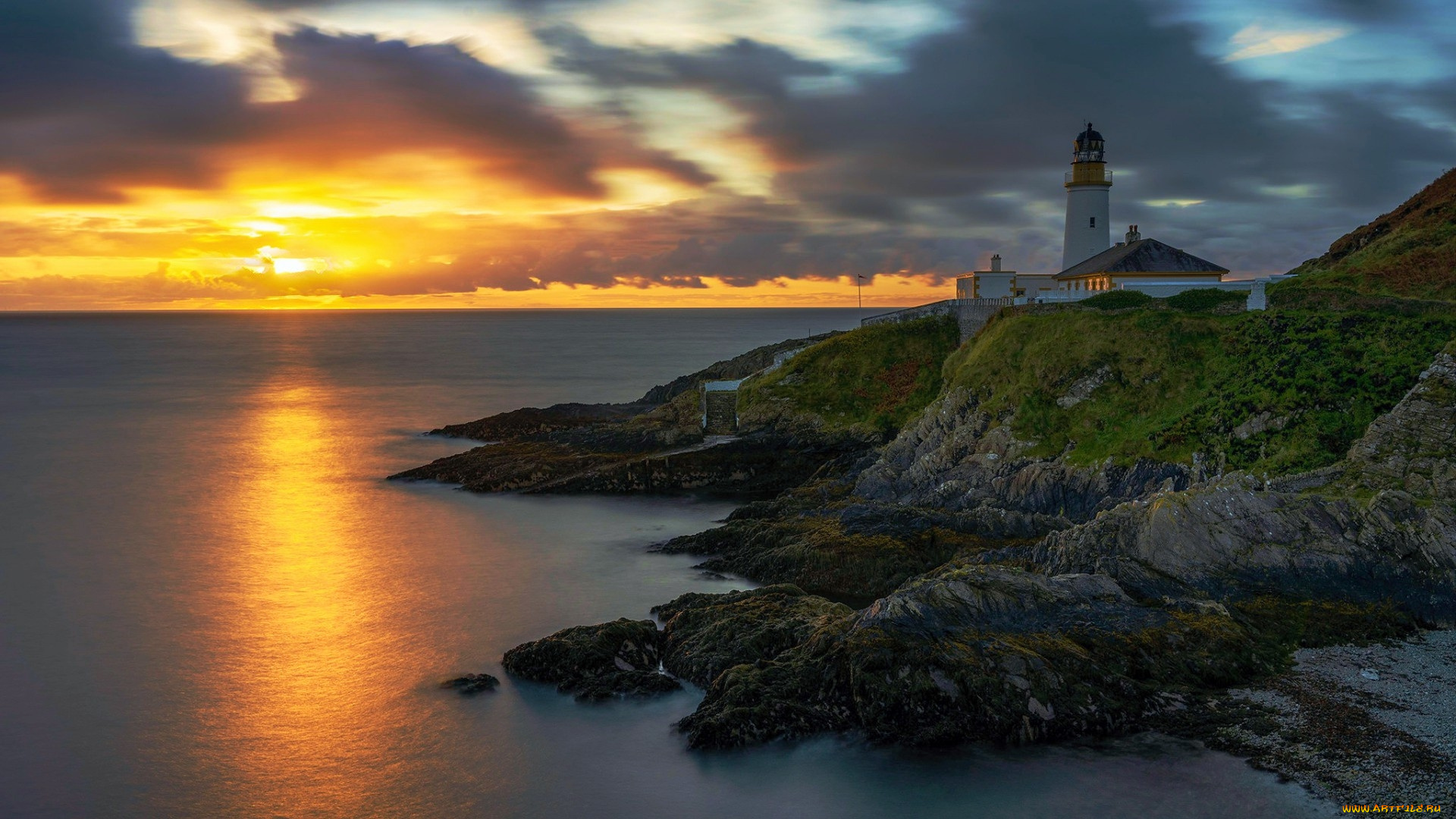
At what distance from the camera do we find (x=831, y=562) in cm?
3422

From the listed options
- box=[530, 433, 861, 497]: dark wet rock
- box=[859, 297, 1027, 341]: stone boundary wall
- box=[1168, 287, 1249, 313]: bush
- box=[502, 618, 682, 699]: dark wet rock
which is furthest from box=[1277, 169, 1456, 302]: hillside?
box=[502, 618, 682, 699]: dark wet rock

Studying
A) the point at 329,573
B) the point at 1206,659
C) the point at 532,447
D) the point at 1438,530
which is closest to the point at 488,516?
the point at 329,573

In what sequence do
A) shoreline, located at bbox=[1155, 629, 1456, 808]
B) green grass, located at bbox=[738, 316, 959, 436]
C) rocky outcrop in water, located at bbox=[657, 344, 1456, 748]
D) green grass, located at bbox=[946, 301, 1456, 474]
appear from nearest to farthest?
1. shoreline, located at bbox=[1155, 629, 1456, 808]
2. rocky outcrop in water, located at bbox=[657, 344, 1456, 748]
3. green grass, located at bbox=[946, 301, 1456, 474]
4. green grass, located at bbox=[738, 316, 959, 436]

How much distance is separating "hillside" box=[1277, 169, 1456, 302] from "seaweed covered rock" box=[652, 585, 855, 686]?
101 feet

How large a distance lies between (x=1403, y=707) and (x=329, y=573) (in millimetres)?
34878

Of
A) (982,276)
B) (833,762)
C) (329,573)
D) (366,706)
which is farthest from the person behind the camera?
(982,276)

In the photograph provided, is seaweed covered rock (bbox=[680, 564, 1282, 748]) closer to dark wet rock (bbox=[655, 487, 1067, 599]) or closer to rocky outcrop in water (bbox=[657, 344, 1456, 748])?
rocky outcrop in water (bbox=[657, 344, 1456, 748])

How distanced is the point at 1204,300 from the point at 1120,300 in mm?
3713

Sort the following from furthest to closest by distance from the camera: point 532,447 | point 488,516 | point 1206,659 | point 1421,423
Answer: point 532,447 < point 488,516 < point 1421,423 < point 1206,659

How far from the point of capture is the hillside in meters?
45.1

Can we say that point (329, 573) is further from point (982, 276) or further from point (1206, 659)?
point (982, 276)

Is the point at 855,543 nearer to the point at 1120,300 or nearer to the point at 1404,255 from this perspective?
the point at 1120,300

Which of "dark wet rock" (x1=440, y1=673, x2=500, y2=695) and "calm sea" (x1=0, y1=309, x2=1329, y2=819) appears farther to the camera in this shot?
"dark wet rock" (x1=440, y1=673, x2=500, y2=695)

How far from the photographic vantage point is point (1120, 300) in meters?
49.7
